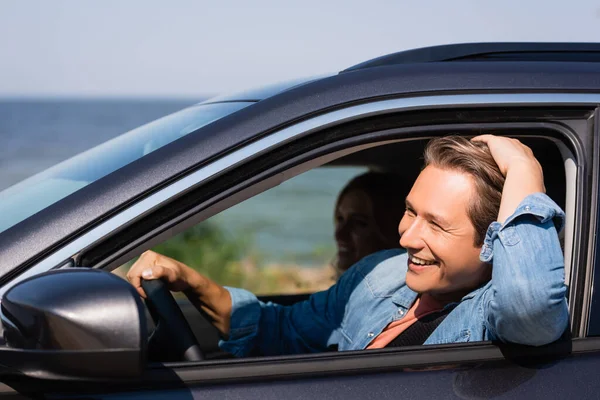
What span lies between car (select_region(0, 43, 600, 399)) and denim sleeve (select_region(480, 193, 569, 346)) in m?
0.05

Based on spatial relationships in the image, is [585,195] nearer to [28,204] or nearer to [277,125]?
[277,125]

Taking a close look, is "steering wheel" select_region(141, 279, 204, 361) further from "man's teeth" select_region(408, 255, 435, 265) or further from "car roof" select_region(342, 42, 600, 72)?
Result: "car roof" select_region(342, 42, 600, 72)

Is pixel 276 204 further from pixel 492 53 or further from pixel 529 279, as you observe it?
pixel 529 279

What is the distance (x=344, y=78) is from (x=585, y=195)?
1.88 feet

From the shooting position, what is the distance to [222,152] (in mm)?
1688

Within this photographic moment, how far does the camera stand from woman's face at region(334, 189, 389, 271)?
3430mm

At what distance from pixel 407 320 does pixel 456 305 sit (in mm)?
154

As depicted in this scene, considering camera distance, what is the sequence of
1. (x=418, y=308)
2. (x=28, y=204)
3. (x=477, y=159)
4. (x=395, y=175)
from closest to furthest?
(x=28, y=204)
(x=477, y=159)
(x=418, y=308)
(x=395, y=175)

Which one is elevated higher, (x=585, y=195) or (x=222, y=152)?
(x=222, y=152)

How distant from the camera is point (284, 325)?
261cm

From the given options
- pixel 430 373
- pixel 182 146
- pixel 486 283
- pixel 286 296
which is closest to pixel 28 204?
pixel 182 146

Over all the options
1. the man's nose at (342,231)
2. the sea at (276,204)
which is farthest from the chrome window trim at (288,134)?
the sea at (276,204)

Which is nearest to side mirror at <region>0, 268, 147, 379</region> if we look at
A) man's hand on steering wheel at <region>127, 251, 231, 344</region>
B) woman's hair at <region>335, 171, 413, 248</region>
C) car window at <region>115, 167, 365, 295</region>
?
man's hand on steering wheel at <region>127, 251, 231, 344</region>

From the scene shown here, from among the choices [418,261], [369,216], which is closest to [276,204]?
[369,216]
